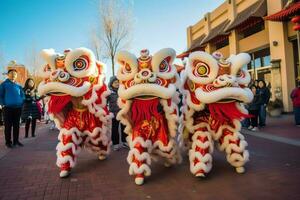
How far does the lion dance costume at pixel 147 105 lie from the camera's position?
14.8 ft

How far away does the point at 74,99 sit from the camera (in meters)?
5.34

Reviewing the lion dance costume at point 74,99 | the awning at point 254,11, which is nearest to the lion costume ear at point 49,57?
the lion dance costume at point 74,99

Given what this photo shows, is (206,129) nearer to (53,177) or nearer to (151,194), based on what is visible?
(151,194)

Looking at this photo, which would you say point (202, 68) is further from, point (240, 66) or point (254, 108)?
point (254, 108)

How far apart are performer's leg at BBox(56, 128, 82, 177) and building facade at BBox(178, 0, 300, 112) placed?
39.1 ft

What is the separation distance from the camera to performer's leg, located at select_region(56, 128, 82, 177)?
505 cm

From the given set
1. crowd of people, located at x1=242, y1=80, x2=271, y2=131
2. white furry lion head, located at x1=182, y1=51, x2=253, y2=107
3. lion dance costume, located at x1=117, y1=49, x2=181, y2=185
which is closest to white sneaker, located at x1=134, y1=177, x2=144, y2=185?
lion dance costume, located at x1=117, y1=49, x2=181, y2=185

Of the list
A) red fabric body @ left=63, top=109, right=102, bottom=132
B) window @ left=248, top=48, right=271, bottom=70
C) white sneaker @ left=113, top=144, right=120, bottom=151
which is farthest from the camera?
window @ left=248, top=48, right=271, bottom=70

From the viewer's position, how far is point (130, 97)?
14.9 feet

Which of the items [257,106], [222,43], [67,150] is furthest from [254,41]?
[67,150]

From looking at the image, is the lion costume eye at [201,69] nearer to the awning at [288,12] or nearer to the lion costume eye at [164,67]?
the lion costume eye at [164,67]

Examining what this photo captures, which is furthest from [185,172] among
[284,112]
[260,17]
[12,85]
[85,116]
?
[260,17]

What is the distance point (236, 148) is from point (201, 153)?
0.56m

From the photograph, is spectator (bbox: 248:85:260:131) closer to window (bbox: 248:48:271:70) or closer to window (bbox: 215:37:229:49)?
window (bbox: 248:48:271:70)
